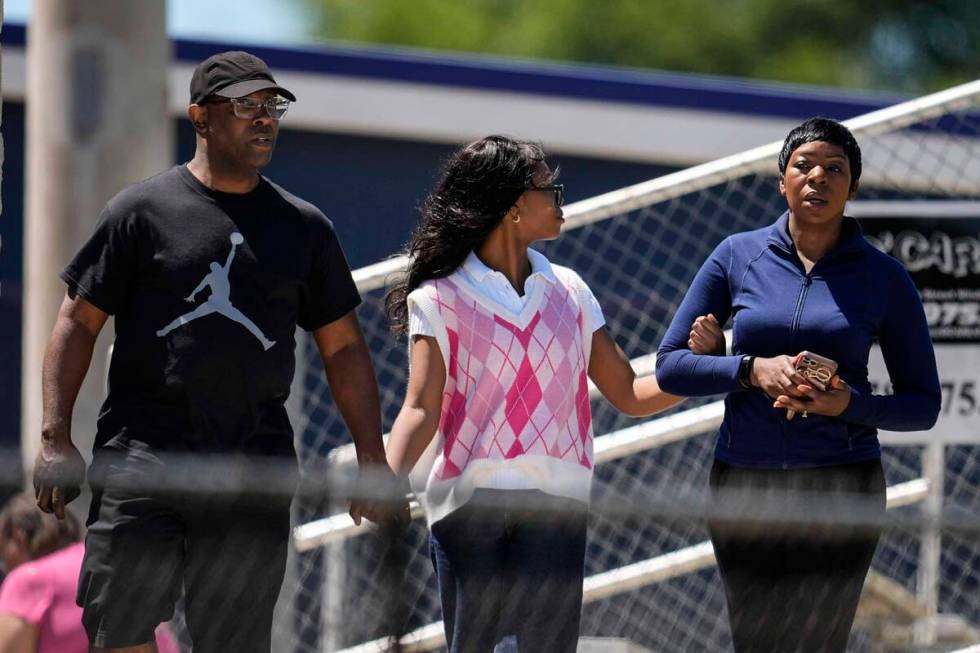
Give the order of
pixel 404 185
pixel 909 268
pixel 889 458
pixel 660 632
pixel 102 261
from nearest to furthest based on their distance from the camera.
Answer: pixel 102 261
pixel 909 268
pixel 660 632
pixel 889 458
pixel 404 185

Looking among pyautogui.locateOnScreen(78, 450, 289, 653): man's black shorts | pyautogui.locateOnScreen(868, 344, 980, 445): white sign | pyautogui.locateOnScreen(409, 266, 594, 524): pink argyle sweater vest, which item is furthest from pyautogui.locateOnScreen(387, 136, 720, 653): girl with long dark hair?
pyautogui.locateOnScreen(868, 344, 980, 445): white sign

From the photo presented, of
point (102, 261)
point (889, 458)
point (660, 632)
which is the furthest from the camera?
point (889, 458)

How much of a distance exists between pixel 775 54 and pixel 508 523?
37.8m

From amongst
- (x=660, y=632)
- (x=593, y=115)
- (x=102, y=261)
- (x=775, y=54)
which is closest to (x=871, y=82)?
(x=775, y=54)

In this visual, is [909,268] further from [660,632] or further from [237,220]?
[237,220]

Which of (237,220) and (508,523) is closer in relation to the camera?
(508,523)

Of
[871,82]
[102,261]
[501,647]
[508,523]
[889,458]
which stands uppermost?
[102,261]

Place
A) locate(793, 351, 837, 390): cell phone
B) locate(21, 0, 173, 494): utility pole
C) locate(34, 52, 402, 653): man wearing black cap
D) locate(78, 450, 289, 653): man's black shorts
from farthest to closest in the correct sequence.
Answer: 1. locate(21, 0, 173, 494): utility pole
2. locate(793, 351, 837, 390): cell phone
3. locate(34, 52, 402, 653): man wearing black cap
4. locate(78, 450, 289, 653): man's black shorts

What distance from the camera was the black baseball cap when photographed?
454 cm

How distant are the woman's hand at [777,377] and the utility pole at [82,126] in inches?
125

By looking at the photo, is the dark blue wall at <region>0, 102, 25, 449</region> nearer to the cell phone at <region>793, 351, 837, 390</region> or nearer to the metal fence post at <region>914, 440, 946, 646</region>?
the metal fence post at <region>914, 440, 946, 646</region>

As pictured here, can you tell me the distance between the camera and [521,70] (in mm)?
9219

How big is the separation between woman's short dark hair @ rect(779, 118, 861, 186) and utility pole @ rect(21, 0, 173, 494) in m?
3.09

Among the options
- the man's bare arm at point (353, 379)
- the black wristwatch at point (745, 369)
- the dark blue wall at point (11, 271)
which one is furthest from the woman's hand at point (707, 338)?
the dark blue wall at point (11, 271)
